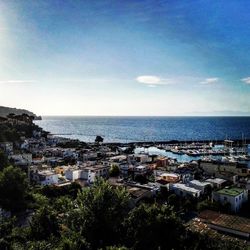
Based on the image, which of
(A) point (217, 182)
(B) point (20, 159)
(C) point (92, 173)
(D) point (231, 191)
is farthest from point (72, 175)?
(D) point (231, 191)

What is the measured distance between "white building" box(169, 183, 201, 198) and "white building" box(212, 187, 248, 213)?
1942 mm

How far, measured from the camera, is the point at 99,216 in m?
15.2

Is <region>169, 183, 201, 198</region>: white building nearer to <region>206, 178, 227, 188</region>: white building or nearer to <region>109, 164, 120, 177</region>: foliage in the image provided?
<region>206, 178, 227, 188</region>: white building

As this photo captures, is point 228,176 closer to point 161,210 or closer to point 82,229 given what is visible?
point 161,210

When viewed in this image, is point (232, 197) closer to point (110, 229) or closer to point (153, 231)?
point (153, 231)

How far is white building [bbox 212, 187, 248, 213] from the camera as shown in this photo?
24.0 m

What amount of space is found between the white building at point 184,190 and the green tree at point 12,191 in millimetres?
11865

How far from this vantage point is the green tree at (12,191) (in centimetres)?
2217

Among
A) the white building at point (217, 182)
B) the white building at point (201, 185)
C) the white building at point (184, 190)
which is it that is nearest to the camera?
the white building at point (184, 190)

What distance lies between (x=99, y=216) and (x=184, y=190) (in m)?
13.4

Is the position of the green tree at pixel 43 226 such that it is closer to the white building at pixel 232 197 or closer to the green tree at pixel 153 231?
the green tree at pixel 153 231

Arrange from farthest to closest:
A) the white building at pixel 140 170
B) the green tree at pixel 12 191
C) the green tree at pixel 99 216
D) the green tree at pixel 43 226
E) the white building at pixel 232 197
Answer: the white building at pixel 140 170 → the white building at pixel 232 197 → the green tree at pixel 12 191 → the green tree at pixel 43 226 → the green tree at pixel 99 216

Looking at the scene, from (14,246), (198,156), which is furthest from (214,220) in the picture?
(198,156)

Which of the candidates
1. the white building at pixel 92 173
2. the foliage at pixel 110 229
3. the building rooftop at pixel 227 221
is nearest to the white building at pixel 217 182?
the building rooftop at pixel 227 221
